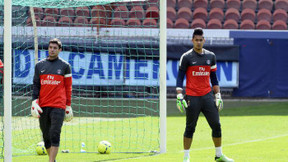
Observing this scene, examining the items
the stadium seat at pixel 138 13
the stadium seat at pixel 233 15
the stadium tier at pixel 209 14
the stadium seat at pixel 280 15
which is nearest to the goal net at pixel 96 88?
the stadium seat at pixel 138 13

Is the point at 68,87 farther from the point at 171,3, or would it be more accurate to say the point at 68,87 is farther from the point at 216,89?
the point at 171,3

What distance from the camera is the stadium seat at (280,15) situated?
77.8 feet

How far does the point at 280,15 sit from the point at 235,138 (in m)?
12.2

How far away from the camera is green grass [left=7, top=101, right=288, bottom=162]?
32.9ft

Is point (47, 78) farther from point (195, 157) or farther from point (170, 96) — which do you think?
point (170, 96)

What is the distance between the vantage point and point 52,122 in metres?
8.45

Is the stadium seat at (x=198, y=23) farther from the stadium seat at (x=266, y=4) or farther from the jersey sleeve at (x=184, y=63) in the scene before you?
the jersey sleeve at (x=184, y=63)

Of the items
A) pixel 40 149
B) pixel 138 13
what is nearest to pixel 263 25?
pixel 138 13

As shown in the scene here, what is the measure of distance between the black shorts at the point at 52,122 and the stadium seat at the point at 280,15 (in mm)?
16754

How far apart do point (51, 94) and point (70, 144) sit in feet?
12.4

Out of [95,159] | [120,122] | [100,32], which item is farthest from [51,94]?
[100,32]

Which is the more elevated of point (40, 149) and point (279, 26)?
point (279, 26)

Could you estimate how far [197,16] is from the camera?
946 inches

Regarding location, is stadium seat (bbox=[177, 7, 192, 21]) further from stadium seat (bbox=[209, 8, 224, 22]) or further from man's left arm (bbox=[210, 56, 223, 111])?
man's left arm (bbox=[210, 56, 223, 111])
